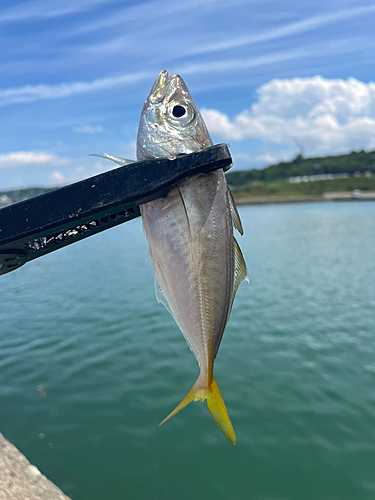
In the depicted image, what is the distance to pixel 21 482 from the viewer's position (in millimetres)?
2861

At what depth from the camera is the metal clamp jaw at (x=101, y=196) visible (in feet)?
5.86

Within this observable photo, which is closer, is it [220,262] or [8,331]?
[220,262]

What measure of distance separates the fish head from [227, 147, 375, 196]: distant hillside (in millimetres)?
99037

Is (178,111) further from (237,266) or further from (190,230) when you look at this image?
(237,266)

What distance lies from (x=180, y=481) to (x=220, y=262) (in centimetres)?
292

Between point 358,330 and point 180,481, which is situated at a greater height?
point 180,481

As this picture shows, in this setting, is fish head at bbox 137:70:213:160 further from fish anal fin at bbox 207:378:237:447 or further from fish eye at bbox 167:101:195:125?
fish anal fin at bbox 207:378:237:447

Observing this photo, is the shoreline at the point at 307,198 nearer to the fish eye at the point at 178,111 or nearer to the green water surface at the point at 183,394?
the green water surface at the point at 183,394

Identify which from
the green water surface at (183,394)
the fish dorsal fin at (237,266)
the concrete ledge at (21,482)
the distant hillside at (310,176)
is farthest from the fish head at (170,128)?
the distant hillside at (310,176)

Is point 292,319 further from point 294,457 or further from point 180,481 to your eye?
point 180,481

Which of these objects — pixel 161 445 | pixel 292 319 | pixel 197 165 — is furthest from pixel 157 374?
pixel 197 165

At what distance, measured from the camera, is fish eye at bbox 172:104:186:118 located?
6.41 feet

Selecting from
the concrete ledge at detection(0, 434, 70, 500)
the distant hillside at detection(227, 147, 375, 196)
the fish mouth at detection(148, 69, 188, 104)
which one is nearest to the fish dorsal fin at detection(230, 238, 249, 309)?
the fish mouth at detection(148, 69, 188, 104)

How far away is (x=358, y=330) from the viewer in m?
7.80
